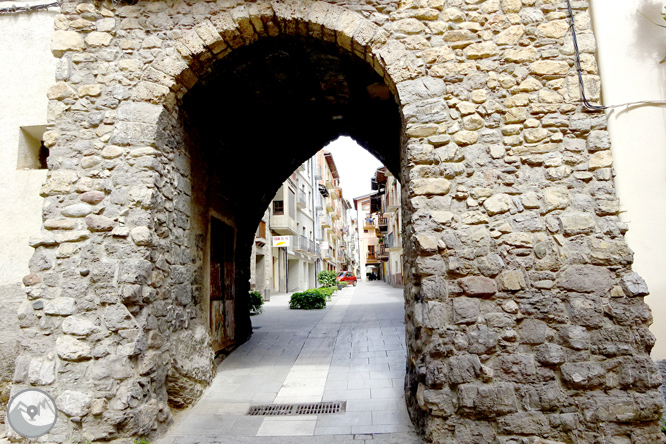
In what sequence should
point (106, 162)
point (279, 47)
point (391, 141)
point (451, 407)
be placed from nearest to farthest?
point (451, 407) → point (106, 162) → point (279, 47) → point (391, 141)

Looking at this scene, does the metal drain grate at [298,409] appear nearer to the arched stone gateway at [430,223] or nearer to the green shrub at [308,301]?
the arched stone gateway at [430,223]

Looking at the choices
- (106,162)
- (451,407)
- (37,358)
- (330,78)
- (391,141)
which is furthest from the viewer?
(391,141)

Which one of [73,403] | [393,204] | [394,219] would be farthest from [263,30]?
[394,219]

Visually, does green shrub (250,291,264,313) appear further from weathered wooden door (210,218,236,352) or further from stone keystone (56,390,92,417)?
stone keystone (56,390,92,417)

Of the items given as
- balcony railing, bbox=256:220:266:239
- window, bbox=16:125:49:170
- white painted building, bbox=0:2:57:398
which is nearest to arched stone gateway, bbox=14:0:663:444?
white painted building, bbox=0:2:57:398

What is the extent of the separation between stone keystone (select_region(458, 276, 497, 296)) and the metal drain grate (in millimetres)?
1601

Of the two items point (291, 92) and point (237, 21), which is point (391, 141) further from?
point (237, 21)

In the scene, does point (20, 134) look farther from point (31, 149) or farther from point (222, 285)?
point (222, 285)

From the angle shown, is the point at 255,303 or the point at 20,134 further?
the point at 255,303

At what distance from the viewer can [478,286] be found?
2816 mm

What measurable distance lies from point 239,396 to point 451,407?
83.7 inches

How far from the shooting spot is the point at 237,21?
3.30m

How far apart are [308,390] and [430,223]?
86.1 inches

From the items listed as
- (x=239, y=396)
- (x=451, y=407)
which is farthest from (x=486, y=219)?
(x=239, y=396)
